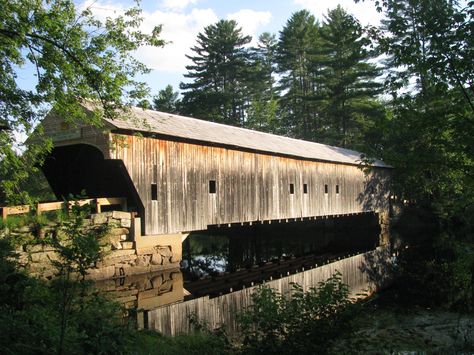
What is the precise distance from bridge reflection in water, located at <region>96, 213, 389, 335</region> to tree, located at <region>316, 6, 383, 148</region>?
9.56 meters

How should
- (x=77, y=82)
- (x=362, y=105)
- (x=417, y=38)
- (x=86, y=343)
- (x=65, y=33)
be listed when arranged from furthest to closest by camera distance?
(x=362, y=105)
(x=77, y=82)
(x=65, y=33)
(x=417, y=38)
(x=86, y=343)

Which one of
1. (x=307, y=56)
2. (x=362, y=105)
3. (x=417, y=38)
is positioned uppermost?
(x=307, y=56)

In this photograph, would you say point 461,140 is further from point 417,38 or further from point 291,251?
point 291,251

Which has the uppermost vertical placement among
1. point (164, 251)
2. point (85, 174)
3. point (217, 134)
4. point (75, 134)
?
point (217, 134)

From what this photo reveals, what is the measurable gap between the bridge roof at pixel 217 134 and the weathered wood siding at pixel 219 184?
34cm

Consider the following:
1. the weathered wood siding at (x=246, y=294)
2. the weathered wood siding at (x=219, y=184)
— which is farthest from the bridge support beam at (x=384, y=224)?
the weathered wood siding at (x=246, y=294)

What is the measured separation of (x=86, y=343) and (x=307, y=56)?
37262 millimetres

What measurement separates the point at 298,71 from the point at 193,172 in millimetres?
28834

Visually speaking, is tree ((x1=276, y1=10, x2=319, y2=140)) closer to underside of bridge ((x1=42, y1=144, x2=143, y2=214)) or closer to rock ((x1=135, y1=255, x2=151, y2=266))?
underside of bridge ((x1=42, y1=144, x2=143, y2=214))

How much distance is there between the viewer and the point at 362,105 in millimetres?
32656

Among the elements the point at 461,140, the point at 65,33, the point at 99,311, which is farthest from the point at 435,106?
the point at 65,33

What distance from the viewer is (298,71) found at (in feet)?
131

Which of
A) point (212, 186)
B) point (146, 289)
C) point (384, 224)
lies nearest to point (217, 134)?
point (212, 186)

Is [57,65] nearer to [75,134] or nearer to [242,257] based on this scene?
[75,134]
